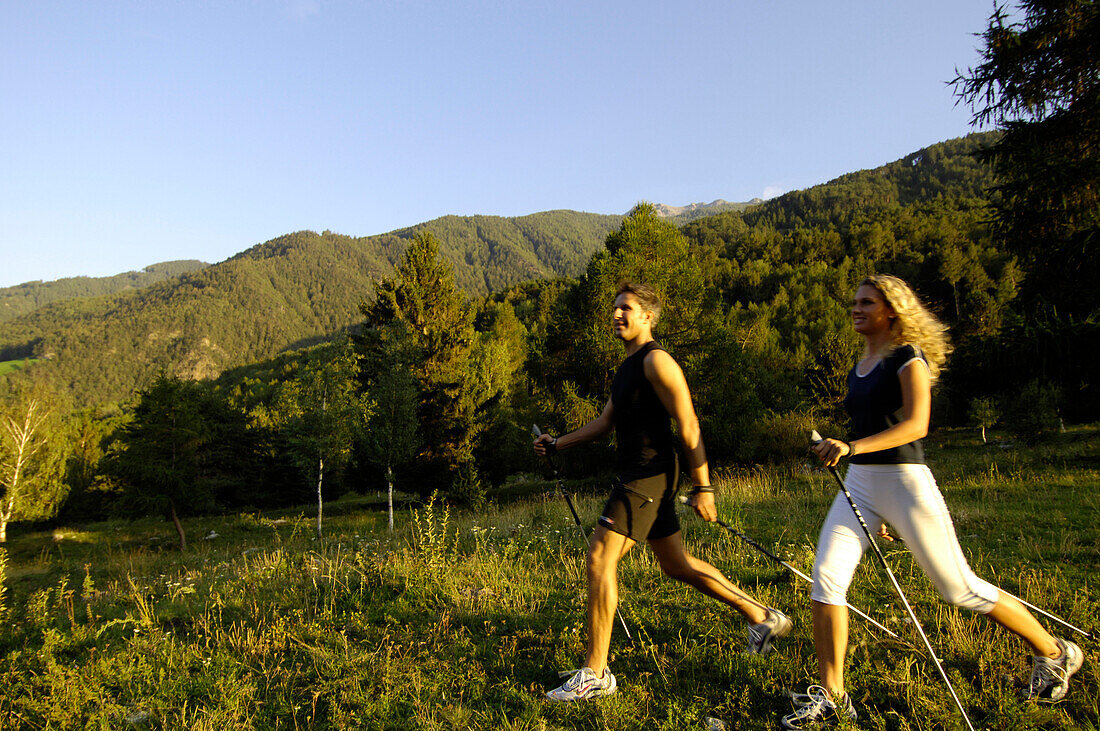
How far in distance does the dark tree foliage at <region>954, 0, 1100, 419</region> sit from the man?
8146mm

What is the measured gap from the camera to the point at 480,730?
2.79m

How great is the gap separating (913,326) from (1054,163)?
8.55 meters

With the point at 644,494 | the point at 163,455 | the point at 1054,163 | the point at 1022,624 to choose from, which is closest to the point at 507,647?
the point at 644,494

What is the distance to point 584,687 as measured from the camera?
2.95 metres

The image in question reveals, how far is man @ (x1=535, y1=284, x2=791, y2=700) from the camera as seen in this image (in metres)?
2.99

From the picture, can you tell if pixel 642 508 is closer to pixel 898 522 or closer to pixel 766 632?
pixel 766 632

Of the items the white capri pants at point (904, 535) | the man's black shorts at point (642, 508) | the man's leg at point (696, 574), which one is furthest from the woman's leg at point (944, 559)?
the man's black shorts at point (642, 508)

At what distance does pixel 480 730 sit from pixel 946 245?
8218cm

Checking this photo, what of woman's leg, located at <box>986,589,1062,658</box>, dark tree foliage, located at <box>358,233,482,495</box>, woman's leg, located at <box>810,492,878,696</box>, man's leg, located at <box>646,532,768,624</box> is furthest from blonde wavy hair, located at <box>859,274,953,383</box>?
dark tree foliage, located at <box>358,233,482,495</box>

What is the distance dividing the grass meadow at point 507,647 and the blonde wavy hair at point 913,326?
5.54 feet

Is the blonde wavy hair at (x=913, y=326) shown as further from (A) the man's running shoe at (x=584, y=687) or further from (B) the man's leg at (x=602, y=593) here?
(A) the man's running shoe at (x=584, y=687)

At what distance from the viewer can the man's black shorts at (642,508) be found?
3035mm

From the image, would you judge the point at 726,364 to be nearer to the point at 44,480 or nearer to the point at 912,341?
the point at 912,341

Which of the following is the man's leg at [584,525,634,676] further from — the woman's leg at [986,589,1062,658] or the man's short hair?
the woman's leg at [986,589,1062,658]
